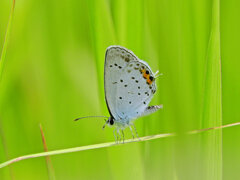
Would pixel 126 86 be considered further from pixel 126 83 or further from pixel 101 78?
pixel 101 78

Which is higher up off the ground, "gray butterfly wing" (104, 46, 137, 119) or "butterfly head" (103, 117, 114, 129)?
"gray butterfly wing" (104, 46, 137, 119)

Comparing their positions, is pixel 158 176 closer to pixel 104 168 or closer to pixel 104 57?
pixel 104 168

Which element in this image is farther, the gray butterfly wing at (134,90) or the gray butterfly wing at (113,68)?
the gray butterfly wing at (134,90)

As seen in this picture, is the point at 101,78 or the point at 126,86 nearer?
the point at 101,78

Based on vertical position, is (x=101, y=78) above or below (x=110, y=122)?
above

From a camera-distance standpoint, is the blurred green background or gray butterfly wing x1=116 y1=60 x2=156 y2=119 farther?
gray butterfly wing x1=116 y1=60 x2=156 y2=119

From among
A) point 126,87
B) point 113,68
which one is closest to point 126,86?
point 126,87
